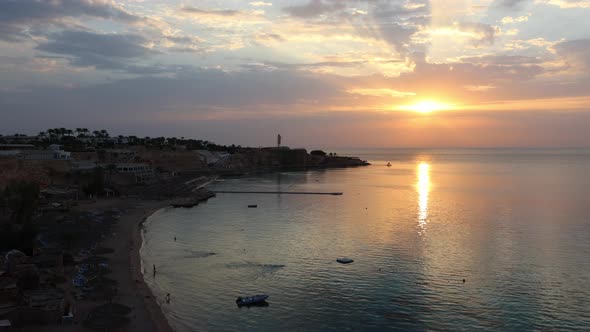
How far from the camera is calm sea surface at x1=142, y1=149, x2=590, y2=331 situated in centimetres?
2262

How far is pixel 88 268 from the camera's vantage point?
1044 inches

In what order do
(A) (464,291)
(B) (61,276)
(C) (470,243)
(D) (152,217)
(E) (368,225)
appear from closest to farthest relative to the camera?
(B) (61,276)
(A) (464,291)
(C) (470,243)
(E) (368,225)
(D) (152,217)

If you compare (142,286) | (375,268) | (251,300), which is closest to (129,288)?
(142,286)

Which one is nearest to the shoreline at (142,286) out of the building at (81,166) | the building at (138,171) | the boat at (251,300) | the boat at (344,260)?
the boat at (251,300)

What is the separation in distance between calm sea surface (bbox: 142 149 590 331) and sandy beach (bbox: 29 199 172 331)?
3.21 ft

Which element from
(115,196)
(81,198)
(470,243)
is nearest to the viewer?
(470,243)

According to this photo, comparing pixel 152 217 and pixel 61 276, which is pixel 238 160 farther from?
pixel 61 276

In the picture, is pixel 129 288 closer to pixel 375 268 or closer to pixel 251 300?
pixel 251 300

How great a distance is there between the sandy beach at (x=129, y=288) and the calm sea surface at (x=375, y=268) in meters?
0.98

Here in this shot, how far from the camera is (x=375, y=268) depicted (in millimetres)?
31047

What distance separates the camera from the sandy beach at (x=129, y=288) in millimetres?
19938

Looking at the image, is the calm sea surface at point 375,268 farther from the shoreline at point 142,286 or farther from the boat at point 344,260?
the shoreline at point 142,286

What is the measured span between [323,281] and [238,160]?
5476 inches

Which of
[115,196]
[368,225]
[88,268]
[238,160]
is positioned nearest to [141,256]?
[88,268]
